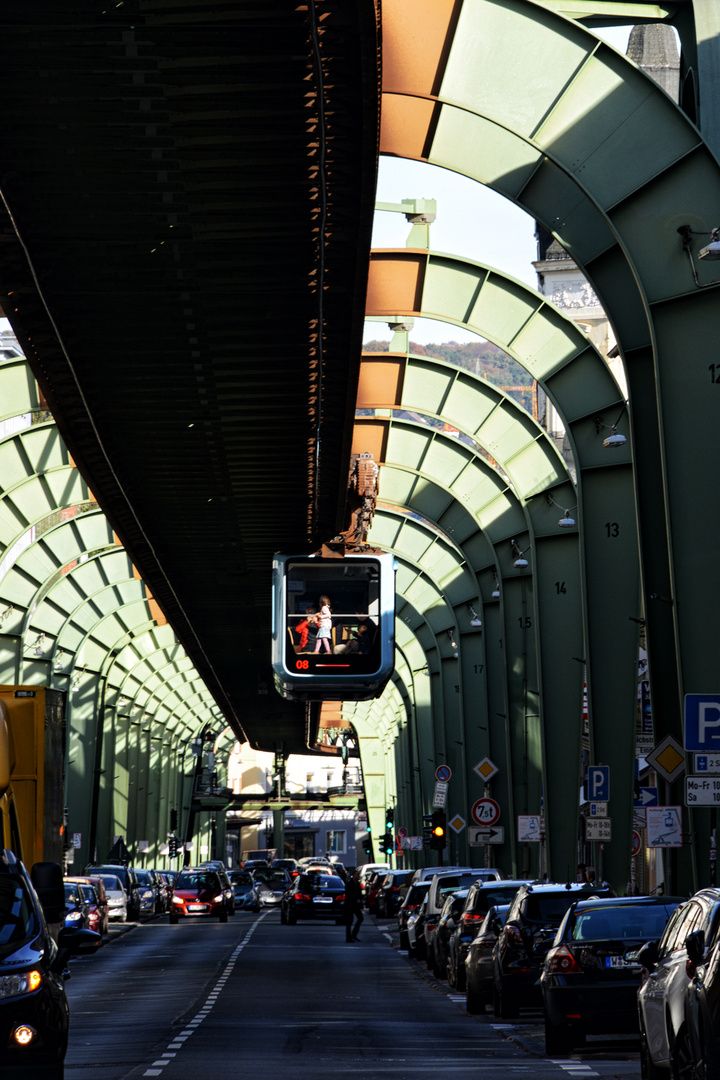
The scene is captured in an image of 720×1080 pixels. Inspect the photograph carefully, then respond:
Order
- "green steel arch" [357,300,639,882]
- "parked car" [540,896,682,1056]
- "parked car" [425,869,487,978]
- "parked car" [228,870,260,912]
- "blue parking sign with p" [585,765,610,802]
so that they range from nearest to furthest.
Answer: "parked car" [540,896,682,1056] < "green steel arch" [357,300,639,882] < "blue parking sign with p" [585,765,610,802] < "parked car" [425,869,487,978] < "parked car" [228,870,260,912]

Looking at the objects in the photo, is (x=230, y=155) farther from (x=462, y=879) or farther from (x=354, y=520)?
(x=462, y=879)

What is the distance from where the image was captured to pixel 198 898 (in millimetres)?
57188

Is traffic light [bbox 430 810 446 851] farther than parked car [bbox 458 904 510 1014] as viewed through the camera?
Yes

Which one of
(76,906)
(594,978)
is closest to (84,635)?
(76,906)

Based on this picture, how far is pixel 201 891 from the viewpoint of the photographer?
189ft

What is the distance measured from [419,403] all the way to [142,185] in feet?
59.0

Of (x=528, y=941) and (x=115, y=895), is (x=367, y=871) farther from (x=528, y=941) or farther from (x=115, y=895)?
(x=528, y=941)

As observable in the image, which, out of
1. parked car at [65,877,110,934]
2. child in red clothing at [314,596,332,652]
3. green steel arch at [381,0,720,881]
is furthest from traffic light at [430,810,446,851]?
green steel arch at [381,0,720,881]

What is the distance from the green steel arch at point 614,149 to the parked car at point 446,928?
1028 cm

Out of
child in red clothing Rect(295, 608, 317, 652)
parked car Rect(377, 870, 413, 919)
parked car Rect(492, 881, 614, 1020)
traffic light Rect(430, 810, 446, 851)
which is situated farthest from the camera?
parked car Rect(377, 870, 413, 919)

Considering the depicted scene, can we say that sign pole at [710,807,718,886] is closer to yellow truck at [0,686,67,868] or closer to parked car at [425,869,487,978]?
yellow truck at [0,686,67,868]

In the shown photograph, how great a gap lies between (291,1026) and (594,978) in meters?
4.95

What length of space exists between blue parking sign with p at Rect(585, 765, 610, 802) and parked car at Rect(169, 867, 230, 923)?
32.6 metres

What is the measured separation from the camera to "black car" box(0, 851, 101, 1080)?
396 inches
